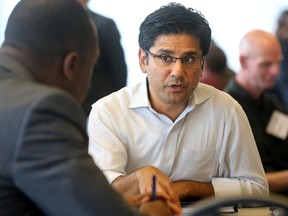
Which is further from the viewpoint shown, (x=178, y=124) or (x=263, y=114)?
(x=263, y=114)

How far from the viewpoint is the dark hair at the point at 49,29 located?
1.86 m

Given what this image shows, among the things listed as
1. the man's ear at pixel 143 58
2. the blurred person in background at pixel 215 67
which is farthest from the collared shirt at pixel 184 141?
the blurred person in background at pixel 215 67

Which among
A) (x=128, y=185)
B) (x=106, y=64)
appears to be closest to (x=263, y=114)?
Result: (x=106, y=64)

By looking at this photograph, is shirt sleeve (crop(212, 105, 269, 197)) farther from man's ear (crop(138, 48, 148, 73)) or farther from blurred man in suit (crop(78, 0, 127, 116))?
blurred man in suit (crop(78, 0, 127, 116))

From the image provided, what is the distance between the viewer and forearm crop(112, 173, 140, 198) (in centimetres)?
260

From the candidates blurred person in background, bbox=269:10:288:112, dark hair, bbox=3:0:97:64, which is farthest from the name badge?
dark hair, bbox=3:0:97:64

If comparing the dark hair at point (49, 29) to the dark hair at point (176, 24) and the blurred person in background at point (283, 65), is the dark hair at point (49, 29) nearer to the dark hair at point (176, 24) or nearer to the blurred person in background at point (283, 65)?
the dark hair at point (176, 24)

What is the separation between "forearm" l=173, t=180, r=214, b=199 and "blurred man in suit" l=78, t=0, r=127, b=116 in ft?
5.23

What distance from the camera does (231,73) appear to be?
5.26 metres

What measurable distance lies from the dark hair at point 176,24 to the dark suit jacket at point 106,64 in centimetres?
135

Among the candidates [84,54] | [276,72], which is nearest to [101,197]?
[84,54]

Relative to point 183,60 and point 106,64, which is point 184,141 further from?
point 106,64

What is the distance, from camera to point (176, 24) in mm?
2879

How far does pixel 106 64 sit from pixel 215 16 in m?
2.19
